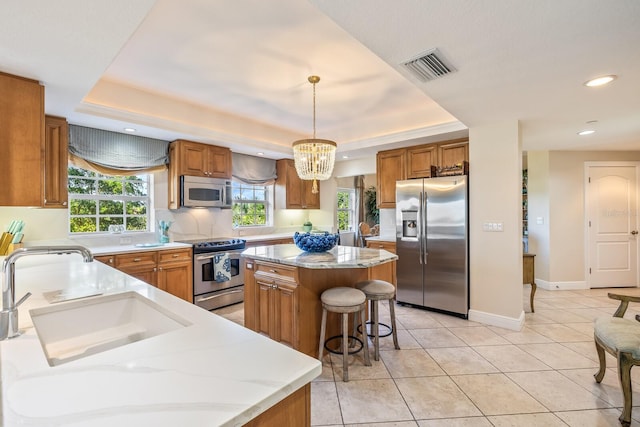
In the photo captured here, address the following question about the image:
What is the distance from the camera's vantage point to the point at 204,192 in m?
4.29

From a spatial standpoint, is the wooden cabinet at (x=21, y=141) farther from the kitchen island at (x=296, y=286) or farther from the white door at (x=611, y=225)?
the white door at (x=611, y=225)

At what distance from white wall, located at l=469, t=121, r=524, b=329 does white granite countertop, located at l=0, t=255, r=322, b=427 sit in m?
3.26

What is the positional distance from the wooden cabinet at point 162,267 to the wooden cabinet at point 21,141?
1.22 metres

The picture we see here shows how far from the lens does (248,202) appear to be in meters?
5.45

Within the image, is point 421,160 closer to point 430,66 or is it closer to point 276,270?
point 430,66

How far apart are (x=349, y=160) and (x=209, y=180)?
108 inches

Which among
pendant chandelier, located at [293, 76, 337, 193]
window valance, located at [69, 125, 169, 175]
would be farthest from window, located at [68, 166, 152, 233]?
pendant chandelier, located at [293, 76, 337, 193]

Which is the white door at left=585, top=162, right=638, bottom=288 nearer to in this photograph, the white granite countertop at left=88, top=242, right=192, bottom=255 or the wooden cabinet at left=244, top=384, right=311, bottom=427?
the wooden cabinet at left=244, top=384, right=311, bottom=427

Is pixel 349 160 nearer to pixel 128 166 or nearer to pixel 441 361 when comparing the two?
pixel 128 166

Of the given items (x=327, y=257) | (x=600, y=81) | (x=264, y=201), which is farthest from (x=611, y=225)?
(x=264, y=201)

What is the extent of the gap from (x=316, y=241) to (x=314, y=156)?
0.89m

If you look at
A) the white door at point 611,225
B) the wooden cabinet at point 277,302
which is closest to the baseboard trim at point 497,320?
the wooden cabinet at point 277,302

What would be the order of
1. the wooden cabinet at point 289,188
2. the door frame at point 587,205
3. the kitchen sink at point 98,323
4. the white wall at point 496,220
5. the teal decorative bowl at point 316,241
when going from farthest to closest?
the wooden cabinet at point 289,188, the door frame at point 587,205, the white wall at point 496,220, the teal decorative bowl at point 316,241, the kitchen sink at point 98,323

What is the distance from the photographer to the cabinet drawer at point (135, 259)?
3.34 m
